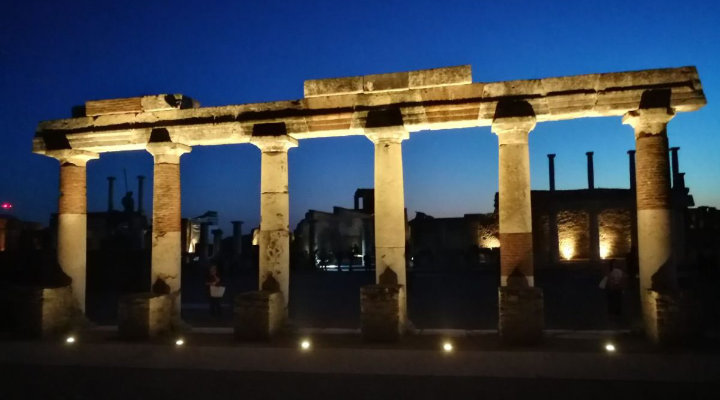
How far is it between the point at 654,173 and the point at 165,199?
27.6 ft

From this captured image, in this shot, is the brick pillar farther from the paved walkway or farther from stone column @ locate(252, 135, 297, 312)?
stone column @ locate(252, 135, 297, 312)

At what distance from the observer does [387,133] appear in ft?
30.0

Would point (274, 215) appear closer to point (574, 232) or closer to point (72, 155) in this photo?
point (72, 155)

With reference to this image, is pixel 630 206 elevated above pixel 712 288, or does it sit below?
above

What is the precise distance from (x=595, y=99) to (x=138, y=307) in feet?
26.9

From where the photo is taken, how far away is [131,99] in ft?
33.6

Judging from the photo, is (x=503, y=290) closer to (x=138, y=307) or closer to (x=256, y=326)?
(x=256, y=326)

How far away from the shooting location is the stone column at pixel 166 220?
32.7ft

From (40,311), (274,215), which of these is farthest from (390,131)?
(40,311)

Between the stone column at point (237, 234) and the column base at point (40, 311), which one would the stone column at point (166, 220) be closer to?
the column base at point (40, 311)

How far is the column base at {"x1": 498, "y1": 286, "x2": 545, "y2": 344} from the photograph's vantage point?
7.81 m

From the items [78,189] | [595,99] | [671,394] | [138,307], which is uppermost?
[595,99]

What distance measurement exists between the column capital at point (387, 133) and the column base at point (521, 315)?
3.07 m

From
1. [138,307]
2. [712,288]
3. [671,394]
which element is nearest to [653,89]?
[671,394]
